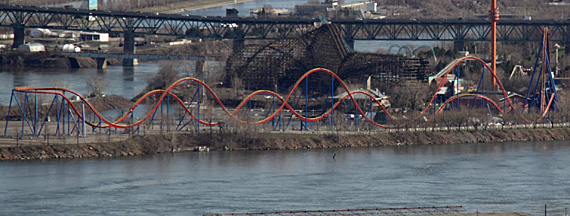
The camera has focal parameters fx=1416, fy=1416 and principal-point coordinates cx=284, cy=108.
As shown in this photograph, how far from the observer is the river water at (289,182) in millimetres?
34750

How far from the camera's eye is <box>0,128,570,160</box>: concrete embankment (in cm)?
4188

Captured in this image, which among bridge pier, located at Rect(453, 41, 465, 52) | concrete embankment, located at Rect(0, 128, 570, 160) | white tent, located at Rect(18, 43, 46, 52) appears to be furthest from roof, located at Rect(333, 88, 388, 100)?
white tent, located at Rect(18, 43, 46, 52)

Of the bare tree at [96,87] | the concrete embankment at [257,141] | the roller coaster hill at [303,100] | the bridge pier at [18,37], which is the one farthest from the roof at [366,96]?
the bridge pier at [18,37]

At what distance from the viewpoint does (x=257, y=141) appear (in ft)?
148

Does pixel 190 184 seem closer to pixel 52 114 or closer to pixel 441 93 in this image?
pixel 52 114

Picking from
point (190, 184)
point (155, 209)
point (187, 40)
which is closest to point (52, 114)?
point (190, 184)

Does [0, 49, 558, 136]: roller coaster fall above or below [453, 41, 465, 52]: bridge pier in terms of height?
below

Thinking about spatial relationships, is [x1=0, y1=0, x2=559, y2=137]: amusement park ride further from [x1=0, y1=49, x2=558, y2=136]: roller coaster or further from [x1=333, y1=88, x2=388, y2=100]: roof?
[x1=333, y1=88, x2=388, y2=100]: roof

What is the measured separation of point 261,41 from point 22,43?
1366 centimetres

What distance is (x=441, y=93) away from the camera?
57.5 meters

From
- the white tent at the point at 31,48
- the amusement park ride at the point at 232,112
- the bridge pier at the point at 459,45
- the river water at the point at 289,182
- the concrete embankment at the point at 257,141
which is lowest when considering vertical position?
the river water at the point at 289,182

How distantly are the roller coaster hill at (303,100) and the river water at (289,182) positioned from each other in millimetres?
3259

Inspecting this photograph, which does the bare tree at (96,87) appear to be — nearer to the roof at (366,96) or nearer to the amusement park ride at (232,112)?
the amusement park ride at (232,112)

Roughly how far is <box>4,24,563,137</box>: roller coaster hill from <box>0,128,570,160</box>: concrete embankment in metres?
0.99
